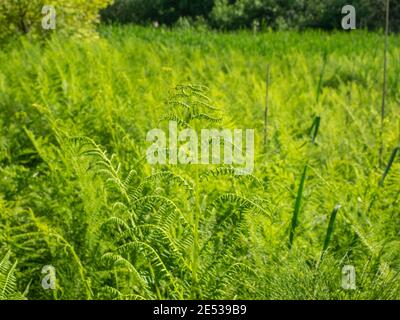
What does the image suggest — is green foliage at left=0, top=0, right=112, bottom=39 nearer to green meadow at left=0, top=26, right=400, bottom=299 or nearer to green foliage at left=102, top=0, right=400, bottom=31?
green meadow at left=0, top=26, right=400, bottom=299

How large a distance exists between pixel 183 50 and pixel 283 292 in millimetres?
6512

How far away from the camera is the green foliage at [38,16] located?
283 inches

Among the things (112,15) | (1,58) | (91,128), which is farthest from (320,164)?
(112,15)

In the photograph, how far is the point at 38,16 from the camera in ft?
24.0

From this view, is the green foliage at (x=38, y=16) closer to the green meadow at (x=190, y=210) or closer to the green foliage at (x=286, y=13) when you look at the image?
the green meadow at (x=190, y=210)

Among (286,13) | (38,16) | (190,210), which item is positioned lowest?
(286,13)

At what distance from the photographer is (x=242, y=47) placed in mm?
8711

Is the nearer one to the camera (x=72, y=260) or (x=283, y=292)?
(x=283, y=292)

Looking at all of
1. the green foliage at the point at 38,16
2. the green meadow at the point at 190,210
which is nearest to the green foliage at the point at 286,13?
the green foliage at the point at 38,16

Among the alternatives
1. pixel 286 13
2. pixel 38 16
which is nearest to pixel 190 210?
pixel 38 16

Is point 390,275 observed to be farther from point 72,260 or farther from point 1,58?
point 1,58

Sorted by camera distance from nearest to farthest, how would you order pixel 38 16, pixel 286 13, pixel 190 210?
1. pixel 190 210
2. pixel 38 16
3. pixel 286 13

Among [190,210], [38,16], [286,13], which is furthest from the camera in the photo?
[286,13]

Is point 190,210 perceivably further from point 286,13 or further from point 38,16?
point 286,13
